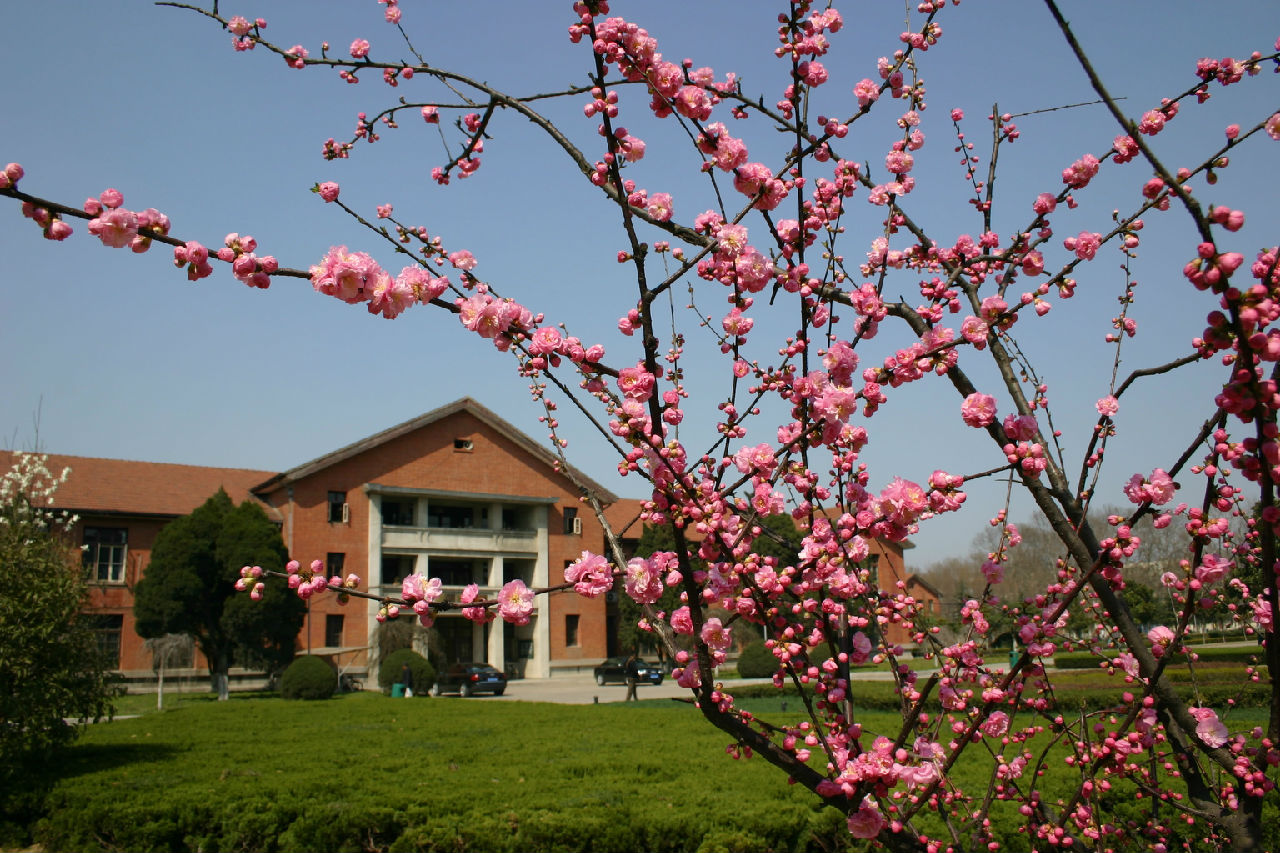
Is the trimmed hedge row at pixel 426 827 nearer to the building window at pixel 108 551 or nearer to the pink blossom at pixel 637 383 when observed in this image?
the pink blossom at pixel 637 383

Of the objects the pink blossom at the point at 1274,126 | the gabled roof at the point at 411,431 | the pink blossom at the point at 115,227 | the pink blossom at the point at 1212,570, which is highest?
the gabled roof at the point at 411,431

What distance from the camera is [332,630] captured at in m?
31.1

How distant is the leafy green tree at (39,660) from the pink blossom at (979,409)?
Answer: 9.88 meters

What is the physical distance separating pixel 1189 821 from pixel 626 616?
29.4 meters

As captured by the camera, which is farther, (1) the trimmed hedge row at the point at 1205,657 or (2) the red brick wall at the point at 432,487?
(2) the red brick wall at the point at 432,487

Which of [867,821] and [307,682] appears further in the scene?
[307,682]

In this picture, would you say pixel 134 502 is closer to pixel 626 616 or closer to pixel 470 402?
pixel 470 402

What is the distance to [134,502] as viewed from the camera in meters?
30.3

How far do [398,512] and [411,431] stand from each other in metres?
3.42

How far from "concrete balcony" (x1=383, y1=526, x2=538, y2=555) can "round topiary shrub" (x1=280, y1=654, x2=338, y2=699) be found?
10.1 m

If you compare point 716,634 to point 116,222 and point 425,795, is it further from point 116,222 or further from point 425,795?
point 425,795

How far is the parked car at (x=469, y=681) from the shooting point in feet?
90.0

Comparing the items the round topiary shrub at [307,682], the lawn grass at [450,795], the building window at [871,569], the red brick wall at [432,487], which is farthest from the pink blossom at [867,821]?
the red brick wall at [432,487]

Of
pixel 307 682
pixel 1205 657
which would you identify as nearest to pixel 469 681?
pixel 307 682
